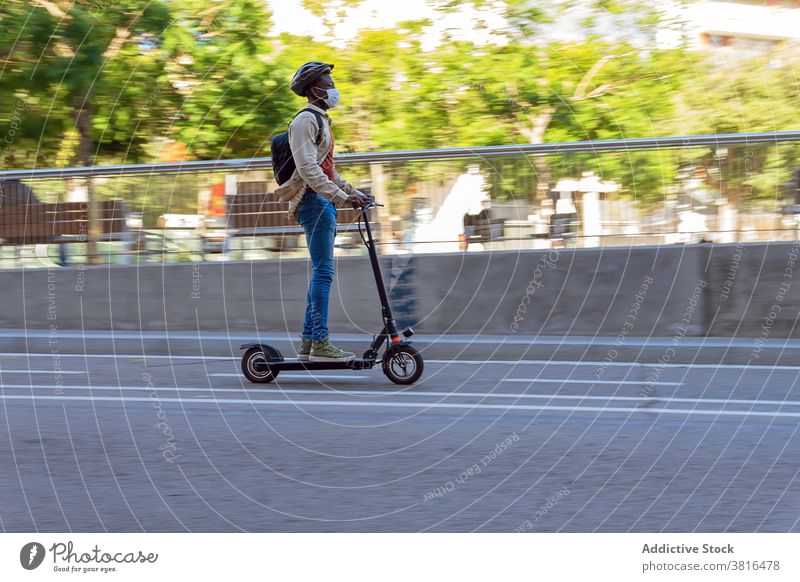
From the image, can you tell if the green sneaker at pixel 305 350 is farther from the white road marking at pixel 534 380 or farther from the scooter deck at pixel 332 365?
the white road marking at pixel 534 380

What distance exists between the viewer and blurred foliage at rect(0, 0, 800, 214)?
2447cm

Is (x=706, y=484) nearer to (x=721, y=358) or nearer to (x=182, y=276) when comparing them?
(x=721, y=358)

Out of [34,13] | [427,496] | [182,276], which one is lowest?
[427,496]

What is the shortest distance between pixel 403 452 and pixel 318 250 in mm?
2514

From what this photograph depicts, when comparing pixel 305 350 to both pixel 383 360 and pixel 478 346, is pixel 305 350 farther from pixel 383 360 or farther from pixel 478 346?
pixel 478 346

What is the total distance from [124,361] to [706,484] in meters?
5.71

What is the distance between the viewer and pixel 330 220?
319 inches

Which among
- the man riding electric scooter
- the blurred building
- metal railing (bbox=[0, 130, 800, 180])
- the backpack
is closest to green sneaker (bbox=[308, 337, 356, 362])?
the man riding electric scooter

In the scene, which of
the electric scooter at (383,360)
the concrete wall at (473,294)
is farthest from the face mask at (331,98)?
the concrete wall at (473,294)

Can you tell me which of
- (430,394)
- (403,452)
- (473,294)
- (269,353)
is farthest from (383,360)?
(473,294)

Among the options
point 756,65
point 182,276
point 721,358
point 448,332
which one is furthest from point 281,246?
point 756,65

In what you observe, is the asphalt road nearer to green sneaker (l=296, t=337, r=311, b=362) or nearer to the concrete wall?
green sneaker (l=296, t=337, r=311, b=362)

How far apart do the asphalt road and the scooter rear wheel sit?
0.08 meters

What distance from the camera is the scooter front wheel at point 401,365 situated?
8109mm
